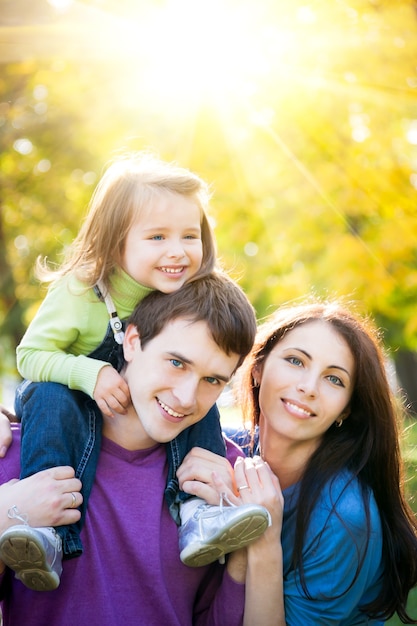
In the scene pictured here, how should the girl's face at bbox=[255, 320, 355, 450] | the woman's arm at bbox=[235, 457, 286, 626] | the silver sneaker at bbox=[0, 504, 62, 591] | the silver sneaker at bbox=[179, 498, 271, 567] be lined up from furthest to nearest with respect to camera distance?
the girl's face at bbox=[255, 320, 355, 450], the woman's arm at bbox=[235, 457, 286, 626], the silver sneaker at bbox=[179, 498, 271, 567], the silver sneaker at bbox=[0, 504, 62, 591]

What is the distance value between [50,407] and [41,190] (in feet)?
31.2

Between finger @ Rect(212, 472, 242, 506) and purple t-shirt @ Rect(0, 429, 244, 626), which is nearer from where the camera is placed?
purple t-shirt @ Rect(0, 429, 244, 626)

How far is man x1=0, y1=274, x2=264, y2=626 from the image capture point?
282 cm

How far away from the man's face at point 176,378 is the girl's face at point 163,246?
10.8 inches

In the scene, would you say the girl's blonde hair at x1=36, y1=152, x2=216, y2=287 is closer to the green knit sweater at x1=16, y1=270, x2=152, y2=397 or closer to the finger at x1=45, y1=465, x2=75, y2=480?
the green knit sweater at x1=16, y1=270, x2=152, y2=397

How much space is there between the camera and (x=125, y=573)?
2842mm

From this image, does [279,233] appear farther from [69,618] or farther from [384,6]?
[69,618]

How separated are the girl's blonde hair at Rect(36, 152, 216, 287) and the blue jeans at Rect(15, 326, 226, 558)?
11.8 inches

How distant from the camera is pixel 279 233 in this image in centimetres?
1128

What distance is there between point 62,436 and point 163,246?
0.87 metres

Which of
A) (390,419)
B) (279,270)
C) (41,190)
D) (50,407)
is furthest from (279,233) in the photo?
(50,407)

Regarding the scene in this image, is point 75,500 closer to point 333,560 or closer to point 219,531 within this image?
point 219,531

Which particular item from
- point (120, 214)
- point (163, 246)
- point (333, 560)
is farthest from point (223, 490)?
point (120, 214)

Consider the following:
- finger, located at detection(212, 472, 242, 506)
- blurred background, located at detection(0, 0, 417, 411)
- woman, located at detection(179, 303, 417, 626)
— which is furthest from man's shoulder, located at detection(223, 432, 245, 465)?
blurred background, located at detection(0, 0, 417, 411)
